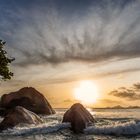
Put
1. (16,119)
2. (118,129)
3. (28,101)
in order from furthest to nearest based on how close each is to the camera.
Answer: (28,101)
(16,119)
(118,129)

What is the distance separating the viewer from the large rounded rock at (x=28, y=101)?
6494cm

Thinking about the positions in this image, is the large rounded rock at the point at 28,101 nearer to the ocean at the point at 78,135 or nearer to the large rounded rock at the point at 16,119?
the large rounded rock at the point at 16,119

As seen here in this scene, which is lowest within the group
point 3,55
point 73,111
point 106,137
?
point 106,137

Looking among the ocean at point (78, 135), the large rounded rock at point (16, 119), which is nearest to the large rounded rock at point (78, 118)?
the ocean at point (78, 135)

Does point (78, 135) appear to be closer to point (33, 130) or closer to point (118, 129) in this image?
point (118, 129)

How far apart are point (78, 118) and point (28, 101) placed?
37.0 metres

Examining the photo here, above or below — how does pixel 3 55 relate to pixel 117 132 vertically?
above

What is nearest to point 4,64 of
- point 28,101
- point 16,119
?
point 16,119

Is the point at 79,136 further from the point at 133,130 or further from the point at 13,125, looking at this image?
the point at 13,125

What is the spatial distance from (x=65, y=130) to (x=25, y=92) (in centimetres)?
3885

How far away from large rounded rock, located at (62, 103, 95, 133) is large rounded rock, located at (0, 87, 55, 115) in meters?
34.9

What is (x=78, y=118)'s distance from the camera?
95.7 feet

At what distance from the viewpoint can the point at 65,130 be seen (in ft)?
93.6

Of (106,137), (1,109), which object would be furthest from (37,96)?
(106,137)
